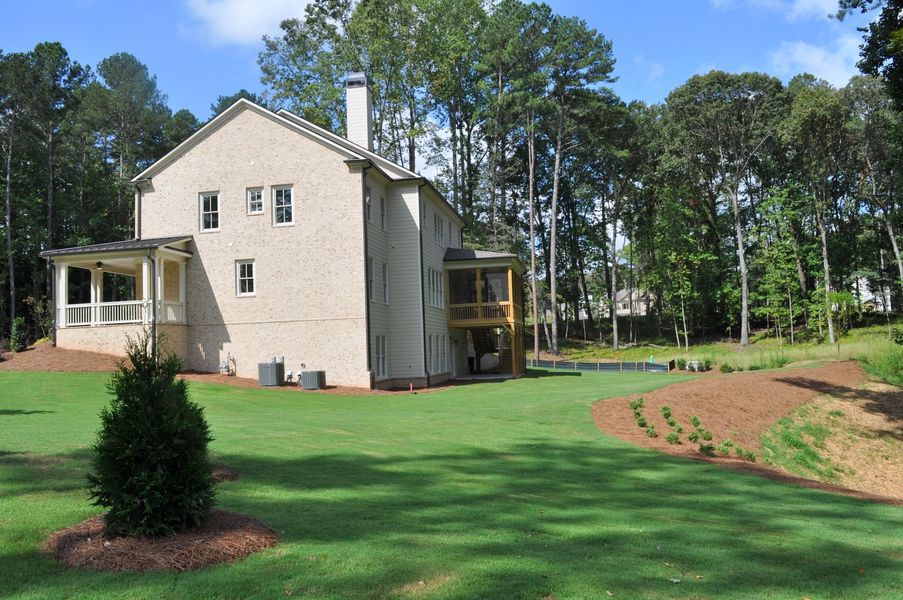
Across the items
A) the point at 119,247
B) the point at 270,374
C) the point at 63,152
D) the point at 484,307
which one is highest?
the point at 63,152

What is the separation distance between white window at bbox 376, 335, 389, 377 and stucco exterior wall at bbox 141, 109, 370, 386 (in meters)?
1.70

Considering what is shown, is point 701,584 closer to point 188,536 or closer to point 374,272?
point 188,536

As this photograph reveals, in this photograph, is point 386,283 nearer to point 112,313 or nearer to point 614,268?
point 112,313

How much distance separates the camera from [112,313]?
25609mm

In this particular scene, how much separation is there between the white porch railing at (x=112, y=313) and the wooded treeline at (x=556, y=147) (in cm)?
1860

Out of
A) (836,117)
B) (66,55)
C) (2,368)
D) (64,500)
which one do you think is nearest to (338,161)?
(2,368)

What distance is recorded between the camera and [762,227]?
176 feet

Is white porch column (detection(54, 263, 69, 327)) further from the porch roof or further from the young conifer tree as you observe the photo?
the young conifer tree

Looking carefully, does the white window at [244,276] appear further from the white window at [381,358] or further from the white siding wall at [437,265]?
the white siding wall at [437,265]

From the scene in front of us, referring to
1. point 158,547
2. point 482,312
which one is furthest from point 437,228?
point 158,547

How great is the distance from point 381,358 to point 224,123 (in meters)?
11.3

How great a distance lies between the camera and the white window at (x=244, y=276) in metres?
26.7

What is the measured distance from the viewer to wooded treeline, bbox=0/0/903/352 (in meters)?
45.7

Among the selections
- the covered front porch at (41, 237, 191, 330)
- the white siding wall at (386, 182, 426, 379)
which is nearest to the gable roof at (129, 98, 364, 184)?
the white siding wall at (386, 182, 426, 379)
